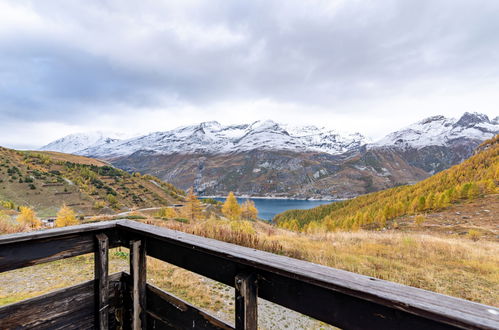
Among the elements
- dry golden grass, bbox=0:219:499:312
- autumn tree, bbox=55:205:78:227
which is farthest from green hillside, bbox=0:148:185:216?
dry golden grass, bbox=0:219:499:312

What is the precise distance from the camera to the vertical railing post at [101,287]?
7.45 feet

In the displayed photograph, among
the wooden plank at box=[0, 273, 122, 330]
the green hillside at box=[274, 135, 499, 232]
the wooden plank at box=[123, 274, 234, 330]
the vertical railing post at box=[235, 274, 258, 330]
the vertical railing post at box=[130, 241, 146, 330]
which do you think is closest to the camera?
Result: the vertical railing post at box=[235, 274, 258, 330]

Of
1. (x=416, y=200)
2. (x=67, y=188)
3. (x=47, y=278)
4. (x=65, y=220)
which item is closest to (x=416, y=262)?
(x=47, y=278)

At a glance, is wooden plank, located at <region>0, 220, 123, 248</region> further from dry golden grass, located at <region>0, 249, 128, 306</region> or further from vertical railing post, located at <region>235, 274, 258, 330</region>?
dry golden grass, located at <region>0, 249, 128, 306</region>

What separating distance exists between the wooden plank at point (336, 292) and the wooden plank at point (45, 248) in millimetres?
1020

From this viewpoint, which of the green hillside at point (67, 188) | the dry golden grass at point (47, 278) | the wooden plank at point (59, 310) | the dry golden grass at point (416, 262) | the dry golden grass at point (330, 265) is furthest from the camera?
the green hillside at point (67, 188)

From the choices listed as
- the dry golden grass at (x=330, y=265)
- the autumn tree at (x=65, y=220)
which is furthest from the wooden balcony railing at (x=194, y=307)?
the autumn tree at (x=65, y=220)

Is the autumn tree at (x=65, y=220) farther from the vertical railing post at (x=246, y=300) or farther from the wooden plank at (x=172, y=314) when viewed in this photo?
the vertical railing post at (x=246, y=300)

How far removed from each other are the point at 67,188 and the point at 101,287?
72743 millimetres

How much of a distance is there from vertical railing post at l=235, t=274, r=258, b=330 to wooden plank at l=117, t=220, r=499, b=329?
0.05m

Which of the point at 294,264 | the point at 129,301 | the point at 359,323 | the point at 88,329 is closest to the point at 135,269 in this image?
the point at 129,301

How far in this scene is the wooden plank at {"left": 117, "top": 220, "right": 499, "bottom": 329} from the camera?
952 mm

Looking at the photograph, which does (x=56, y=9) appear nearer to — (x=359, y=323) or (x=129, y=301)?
(x=129, y=301)

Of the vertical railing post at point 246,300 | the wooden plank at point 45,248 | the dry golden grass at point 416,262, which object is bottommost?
the dry golden grass at point 416,262
